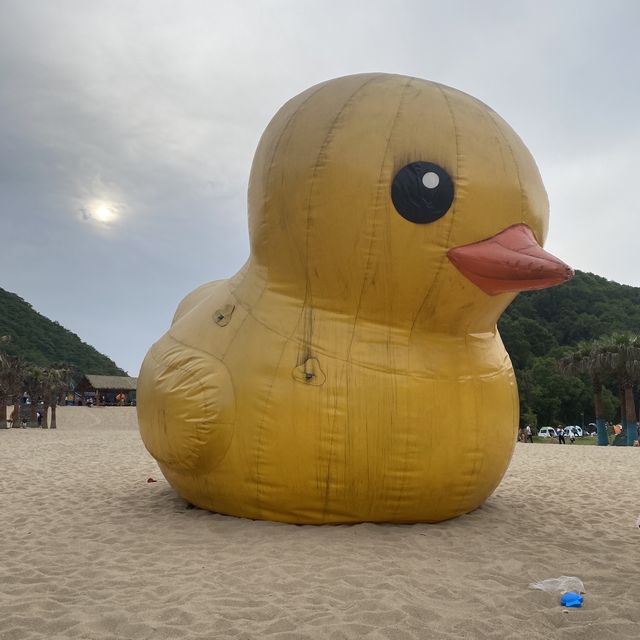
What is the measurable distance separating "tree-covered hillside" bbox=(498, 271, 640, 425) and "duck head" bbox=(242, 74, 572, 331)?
106 feet

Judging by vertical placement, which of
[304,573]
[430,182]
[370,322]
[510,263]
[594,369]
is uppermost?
[594,369]

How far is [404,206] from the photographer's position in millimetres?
4492

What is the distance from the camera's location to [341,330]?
15.7 ft

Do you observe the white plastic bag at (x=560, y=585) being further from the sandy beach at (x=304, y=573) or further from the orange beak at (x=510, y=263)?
the orange beak at (x=510, y=263)

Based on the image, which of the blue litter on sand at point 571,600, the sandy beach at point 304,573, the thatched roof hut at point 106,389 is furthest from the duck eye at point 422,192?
the thatched roof hut at point 106,389

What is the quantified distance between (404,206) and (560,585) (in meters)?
2.78

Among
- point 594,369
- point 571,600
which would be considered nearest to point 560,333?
point 594,369

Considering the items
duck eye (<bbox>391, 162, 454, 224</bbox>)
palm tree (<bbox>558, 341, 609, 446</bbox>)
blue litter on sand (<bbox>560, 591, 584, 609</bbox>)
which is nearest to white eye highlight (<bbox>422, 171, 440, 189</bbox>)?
duck eye (<bbox>391, 162, 454, 224</bbox>)

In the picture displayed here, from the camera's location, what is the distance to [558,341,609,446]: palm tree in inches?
966

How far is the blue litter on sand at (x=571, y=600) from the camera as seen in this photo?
10.8ft

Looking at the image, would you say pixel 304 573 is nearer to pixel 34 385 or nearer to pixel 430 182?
pixel 430 182

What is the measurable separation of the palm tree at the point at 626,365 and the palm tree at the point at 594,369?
24 centimetres

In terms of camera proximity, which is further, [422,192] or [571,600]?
[422,192]

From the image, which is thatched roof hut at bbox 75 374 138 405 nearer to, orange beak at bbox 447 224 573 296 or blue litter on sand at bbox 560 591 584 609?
orange beak at bbox 447 224 573 296
